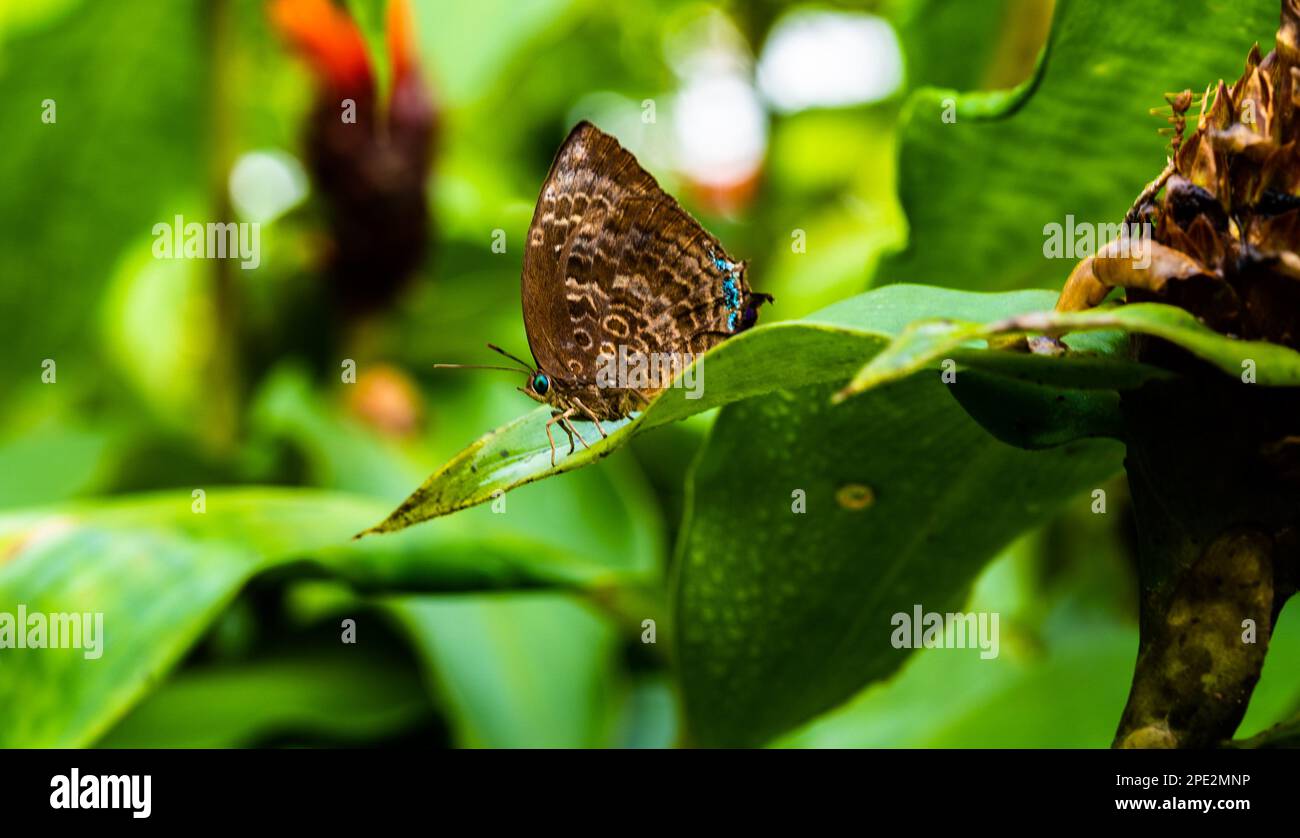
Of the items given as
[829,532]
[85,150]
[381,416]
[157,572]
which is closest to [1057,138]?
[829,532]

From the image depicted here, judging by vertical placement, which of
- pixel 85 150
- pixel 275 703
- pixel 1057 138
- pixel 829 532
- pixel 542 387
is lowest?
pixel 275 703

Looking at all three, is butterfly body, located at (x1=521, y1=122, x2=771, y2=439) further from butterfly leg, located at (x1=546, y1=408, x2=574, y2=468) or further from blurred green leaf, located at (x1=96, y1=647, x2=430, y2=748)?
blurred green leaf, located at (x1=96, y1=647, x2=430, y2=748)

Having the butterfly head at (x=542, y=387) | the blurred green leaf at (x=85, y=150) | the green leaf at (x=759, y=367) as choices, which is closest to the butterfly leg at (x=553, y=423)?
the green leaf at (x=759, y=367)

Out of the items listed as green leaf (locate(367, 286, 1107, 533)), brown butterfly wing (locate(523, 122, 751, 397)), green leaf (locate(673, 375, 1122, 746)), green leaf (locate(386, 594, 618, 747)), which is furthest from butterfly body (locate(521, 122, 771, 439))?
green leaf (locate(386, 594, 618, 747))

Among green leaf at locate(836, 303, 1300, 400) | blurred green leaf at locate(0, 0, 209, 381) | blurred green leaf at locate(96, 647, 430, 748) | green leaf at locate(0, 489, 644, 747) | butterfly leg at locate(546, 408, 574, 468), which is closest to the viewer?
green leaf at locate(836, 303, 1300, 400)

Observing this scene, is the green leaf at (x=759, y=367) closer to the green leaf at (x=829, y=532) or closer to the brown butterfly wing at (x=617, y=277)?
the green leaf at (x=829, y=532)

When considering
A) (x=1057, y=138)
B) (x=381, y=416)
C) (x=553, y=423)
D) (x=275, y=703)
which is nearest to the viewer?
(x=553, y=423)

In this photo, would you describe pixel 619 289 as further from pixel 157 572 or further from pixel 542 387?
pixel 157 572
